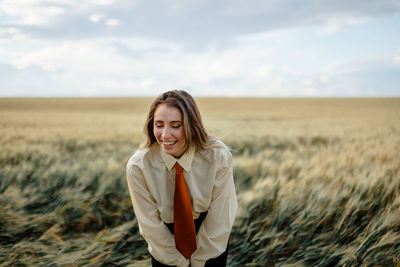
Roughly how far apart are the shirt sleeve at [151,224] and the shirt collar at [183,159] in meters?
0.18

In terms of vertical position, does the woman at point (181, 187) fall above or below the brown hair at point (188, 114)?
below

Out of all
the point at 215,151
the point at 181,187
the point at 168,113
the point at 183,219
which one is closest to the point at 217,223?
the point at 183,219

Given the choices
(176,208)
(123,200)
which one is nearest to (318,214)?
(176,208)

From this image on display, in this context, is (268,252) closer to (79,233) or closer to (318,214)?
(318,214)

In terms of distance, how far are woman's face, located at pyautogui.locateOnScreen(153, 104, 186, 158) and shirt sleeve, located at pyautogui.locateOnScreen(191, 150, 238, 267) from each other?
30 cm

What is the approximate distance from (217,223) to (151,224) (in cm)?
43

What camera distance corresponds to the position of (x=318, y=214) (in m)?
2.71

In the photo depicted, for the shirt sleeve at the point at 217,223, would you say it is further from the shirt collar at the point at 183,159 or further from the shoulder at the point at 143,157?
the shoulder at the point at 143,157

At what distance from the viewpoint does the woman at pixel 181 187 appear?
1.70m

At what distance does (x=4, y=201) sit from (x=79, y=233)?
101 cm

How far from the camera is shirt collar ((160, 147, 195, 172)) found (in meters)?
1.73

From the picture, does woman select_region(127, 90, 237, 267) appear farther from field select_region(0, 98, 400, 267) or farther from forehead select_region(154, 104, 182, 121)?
field select_region(0, 98, 400, 267)

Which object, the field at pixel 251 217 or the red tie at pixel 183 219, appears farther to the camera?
the field at pixel 251 217

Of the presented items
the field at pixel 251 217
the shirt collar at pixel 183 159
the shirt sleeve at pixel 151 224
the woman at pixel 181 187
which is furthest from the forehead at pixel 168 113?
the field at pixel 251 217
